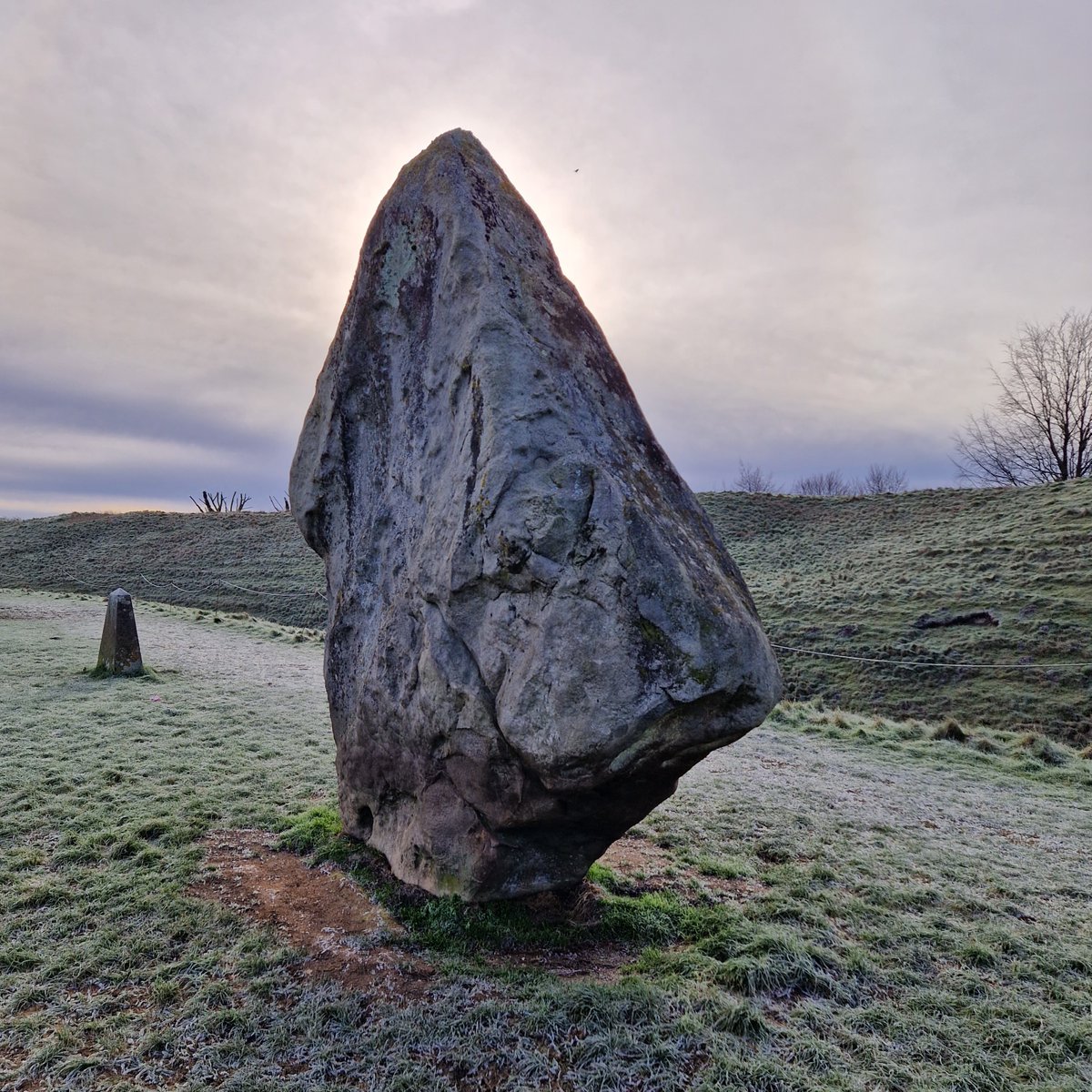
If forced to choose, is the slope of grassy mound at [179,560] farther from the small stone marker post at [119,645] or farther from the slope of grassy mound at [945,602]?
the slope of grassy mound at [945,602]

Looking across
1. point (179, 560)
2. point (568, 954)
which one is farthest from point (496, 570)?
point (179, 560)

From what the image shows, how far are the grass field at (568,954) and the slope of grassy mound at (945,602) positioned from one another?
32.4 feet

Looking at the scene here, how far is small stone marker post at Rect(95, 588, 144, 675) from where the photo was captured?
1327 cm

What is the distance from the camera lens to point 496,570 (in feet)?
13.6

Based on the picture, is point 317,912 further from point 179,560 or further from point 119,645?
point 179,560

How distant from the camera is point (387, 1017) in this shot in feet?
13.0

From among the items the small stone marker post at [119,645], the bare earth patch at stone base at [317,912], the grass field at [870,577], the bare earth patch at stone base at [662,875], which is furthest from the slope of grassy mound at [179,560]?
the bare earth patch at stone base at [662,875]

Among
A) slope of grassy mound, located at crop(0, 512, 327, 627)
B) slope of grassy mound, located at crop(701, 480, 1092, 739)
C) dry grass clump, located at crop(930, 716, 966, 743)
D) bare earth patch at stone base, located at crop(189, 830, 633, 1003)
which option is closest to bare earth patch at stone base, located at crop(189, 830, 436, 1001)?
bare earth patch at stone base, located at crop(189, 830, 633, 1003)

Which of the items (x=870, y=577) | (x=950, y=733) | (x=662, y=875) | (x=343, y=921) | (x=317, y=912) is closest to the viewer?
(x=343, y=921)

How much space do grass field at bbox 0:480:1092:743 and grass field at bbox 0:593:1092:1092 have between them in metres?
10.1

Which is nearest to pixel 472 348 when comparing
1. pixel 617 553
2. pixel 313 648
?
pixel 617 553

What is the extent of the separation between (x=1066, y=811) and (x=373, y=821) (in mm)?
8049

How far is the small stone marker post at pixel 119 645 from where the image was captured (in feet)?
43.5

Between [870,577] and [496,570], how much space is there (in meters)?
25.3
